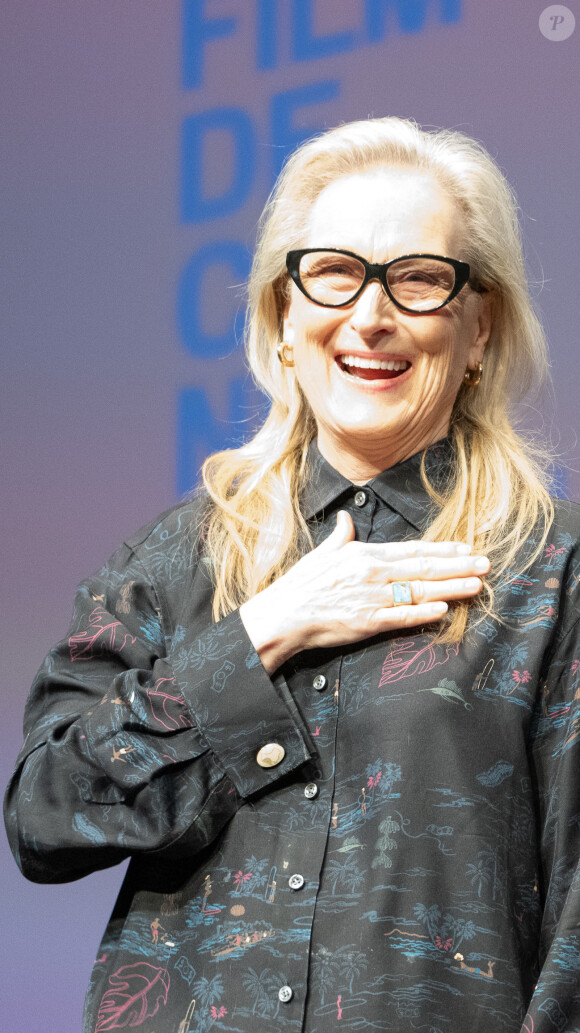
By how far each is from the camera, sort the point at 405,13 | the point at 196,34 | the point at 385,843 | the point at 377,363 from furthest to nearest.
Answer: the point at 196,34 < the point at 405,13 < the point at 377,363 < the point at 385,843

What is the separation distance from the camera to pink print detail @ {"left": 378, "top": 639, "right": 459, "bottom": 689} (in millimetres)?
1544

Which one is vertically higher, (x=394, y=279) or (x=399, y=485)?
(x=394, y=279)

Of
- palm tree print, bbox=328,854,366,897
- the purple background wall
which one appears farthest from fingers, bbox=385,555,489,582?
the purple background wall

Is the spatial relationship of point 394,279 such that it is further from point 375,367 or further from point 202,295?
point 202,295

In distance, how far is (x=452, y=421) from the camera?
1.82m

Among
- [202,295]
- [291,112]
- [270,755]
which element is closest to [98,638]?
[270,755]

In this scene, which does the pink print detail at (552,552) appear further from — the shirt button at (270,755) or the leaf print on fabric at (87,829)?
the leaf print on fabric at (87,829)

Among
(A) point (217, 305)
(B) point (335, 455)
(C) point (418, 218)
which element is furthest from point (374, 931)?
(A) point (217, 305)

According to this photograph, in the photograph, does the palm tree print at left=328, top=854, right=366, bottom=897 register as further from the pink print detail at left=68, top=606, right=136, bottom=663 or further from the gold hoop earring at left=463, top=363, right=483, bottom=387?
the gold hoop earring at left=463, top=363, right=483, bottom=387

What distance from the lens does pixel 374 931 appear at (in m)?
1.44

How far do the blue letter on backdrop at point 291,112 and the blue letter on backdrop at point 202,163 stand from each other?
0.06 metres

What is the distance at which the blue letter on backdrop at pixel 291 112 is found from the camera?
8.46 ft

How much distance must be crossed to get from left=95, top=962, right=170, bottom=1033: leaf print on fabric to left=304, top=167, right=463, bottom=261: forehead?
937mm

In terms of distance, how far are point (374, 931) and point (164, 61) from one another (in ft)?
6.58
